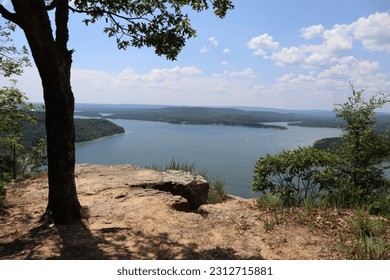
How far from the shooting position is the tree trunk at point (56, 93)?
455 cm

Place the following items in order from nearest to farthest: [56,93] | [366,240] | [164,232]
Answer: [366,240]
[56,93]
[164,232]

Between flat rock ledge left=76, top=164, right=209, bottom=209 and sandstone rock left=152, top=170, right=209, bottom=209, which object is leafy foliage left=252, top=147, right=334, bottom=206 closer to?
sandstone rock left=152, top=170, right=209, bottom=209

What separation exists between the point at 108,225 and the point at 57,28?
362cm

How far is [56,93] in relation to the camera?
4820 millimetres

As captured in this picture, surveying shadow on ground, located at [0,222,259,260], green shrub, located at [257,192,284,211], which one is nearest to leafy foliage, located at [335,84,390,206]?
green shrub, located at [257,192,284,211]

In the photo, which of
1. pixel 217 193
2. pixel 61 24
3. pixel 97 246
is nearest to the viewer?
pixel 97 246

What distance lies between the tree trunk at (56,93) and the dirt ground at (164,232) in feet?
1.58

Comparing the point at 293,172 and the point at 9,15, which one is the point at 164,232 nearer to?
the point at 9,15

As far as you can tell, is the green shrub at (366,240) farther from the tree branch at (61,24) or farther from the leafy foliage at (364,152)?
the tree branch at (61,24)

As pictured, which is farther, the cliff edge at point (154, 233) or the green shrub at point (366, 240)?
the cliff edge at point (154, 233)

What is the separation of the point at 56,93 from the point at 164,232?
2.96 metres

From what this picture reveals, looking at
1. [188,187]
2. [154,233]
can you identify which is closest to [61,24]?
[154,233]

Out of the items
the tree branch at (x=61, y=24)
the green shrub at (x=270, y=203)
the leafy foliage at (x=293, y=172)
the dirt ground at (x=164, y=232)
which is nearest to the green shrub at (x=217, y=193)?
the leafy foliage at (x=293, y=172)

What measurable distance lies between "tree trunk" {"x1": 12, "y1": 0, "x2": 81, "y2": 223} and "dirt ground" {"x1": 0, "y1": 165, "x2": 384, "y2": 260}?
0.48m
